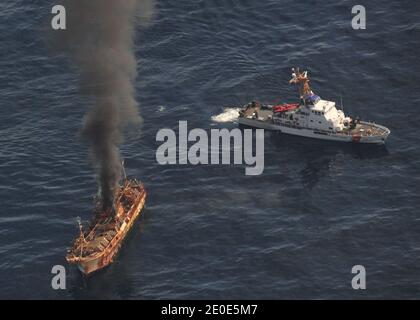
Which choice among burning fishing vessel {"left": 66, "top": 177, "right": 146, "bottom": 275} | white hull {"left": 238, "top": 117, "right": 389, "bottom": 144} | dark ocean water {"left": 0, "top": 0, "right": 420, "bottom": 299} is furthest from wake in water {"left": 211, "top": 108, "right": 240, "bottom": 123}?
burning fishing vessel {"left": 66, "top": 177, "right": 146, "bottom": 275}

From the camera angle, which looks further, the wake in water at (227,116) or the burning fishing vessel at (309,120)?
the wake in water at (227,116)

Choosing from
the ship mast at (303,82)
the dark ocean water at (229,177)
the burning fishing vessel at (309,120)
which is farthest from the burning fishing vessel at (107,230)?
the ship mast at (303,82)

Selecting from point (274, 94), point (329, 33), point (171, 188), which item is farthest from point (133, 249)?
point (329, 33)

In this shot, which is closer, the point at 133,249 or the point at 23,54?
the point at 133,249

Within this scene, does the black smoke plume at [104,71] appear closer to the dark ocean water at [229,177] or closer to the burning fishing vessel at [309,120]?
the dark ocean water at [229,177]

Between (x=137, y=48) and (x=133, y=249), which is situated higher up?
(x=137, y=48)

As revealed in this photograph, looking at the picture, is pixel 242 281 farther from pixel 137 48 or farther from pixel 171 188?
pixel 137 48
